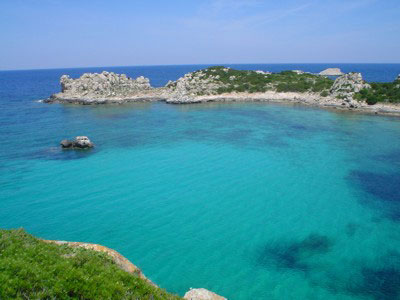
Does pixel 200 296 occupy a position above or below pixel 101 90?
below

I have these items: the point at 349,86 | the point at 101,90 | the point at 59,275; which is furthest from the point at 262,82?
the point at 59,275

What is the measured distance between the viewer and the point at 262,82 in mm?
97312

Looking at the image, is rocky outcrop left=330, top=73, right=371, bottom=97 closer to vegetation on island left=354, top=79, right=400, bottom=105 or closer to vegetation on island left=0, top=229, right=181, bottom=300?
vegetation on island left=354, top=79, right=400, bottom=105

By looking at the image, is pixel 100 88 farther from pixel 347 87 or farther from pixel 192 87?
pixel 347 87

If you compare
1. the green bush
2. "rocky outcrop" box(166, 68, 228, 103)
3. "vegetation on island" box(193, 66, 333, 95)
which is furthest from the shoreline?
"vegetation on island" box(193, 66, 333, 95)

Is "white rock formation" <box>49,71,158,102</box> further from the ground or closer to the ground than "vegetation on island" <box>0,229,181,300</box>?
further from the ground

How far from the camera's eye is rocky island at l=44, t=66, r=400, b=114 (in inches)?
3029

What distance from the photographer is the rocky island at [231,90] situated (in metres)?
76.9

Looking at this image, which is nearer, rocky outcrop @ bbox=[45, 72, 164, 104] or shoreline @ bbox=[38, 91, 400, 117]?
shoreline @ bbox=[38, 91, 400, 117]

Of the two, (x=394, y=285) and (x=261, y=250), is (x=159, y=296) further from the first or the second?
(x=394, y=285)

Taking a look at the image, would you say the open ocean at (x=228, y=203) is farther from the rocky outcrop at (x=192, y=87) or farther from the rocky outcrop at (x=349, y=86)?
the rocky outcrop at (x=192, y=87)

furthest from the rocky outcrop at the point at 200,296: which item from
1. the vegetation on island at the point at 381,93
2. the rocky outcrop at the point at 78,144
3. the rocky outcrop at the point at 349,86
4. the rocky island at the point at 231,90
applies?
the rocky outcrop at the point at 349,86

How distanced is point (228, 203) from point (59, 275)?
1860 centimetres

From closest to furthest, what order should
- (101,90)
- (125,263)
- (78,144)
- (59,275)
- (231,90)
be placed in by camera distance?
1. (59,275)
2. (125,263)
3. (78,144)
4. (101,90)
5. (231,90)
